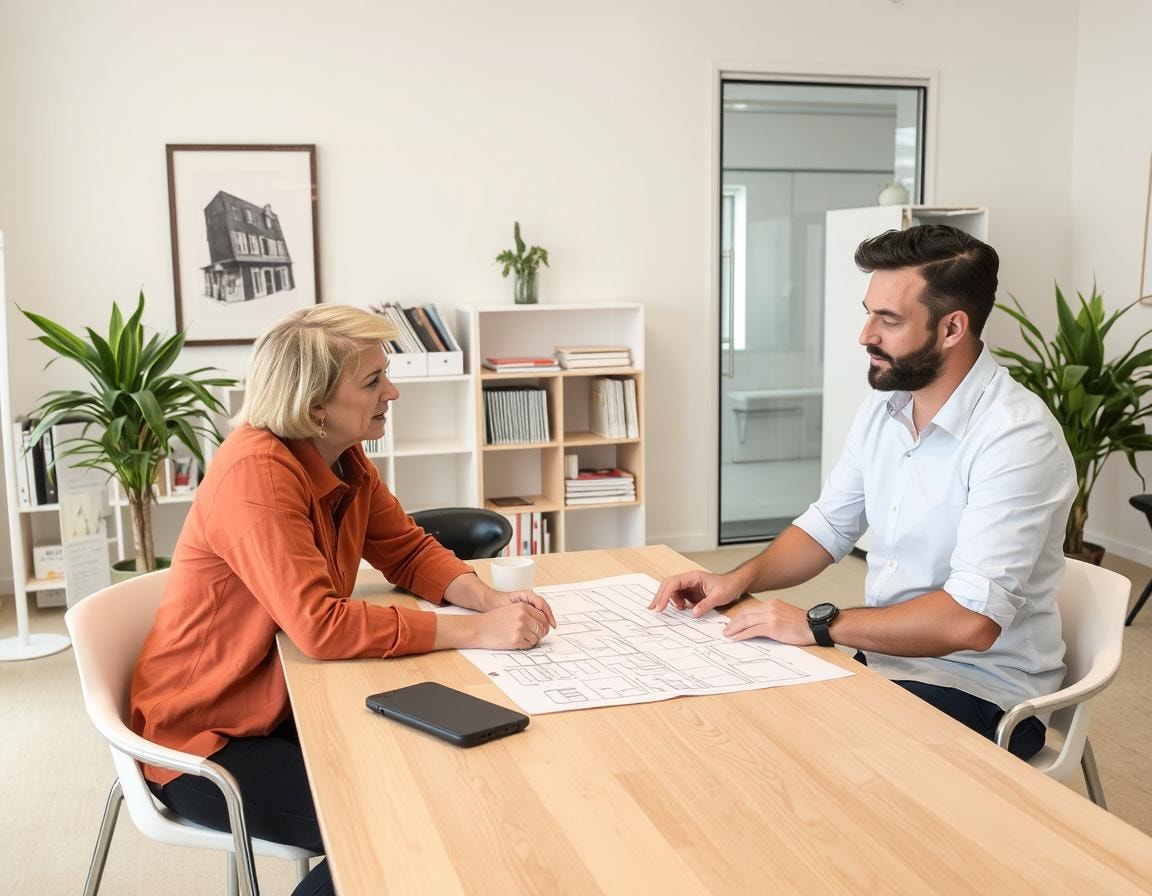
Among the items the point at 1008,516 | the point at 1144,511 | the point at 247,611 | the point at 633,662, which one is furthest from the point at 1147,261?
the point at 247,611

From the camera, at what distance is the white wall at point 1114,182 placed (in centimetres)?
556

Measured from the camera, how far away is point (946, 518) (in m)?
2.18

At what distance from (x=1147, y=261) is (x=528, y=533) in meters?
3.26

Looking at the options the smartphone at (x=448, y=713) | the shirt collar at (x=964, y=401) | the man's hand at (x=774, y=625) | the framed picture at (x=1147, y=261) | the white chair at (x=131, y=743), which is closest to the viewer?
the smartphone at (x=448, y=713)

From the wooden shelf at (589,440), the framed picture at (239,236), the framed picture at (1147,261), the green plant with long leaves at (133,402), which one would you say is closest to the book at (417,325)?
the framed picture at (239,236)

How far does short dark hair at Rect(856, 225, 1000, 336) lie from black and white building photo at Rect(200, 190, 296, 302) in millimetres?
3437

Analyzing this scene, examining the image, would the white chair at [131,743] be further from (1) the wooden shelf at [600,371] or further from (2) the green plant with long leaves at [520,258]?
(2) the green plant with long leaves at [520,258]

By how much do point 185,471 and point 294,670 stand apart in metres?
3.36

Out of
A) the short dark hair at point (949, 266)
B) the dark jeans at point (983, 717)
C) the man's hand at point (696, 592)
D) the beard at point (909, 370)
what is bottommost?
the dark jeans at point (983, 717)

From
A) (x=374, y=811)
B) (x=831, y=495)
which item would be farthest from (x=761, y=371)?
(x=374, y=811)

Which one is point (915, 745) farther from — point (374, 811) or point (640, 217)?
point (640, 217)

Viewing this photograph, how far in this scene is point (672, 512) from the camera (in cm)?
577

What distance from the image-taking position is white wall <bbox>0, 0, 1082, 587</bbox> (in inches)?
190

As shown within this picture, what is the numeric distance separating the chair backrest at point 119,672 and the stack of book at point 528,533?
10.1 feet
